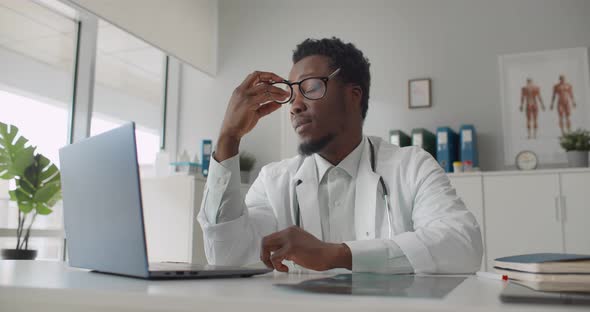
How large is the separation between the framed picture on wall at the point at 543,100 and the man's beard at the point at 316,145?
2.48 m

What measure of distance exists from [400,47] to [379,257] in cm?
334

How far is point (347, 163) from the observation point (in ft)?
5.73

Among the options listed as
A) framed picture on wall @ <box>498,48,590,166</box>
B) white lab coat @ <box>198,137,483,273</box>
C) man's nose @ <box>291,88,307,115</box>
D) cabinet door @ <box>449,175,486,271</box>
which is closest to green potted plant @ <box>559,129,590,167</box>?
framed picture on wall @ <box>498,48,590,166</box>

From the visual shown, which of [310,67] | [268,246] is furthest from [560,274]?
[310,67]

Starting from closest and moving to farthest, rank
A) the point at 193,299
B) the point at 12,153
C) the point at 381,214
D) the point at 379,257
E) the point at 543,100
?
the point at 193,299 < the point at 379,257 < the point at 381,214 < the point at 12,153 < the point at 543,100

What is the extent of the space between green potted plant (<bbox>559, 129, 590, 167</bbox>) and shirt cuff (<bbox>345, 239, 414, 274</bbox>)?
2715 millimetres

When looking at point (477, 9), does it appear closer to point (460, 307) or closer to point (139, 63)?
point (139, 63)

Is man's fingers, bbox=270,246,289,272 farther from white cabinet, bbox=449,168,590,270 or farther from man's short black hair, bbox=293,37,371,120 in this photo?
white cabinet, bbox=449,168,590,270

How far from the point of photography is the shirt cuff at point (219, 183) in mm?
1414

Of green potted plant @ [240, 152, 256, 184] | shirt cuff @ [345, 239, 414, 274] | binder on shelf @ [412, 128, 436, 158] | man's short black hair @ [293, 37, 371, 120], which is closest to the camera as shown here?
shirt cuff @ [345, 239, 414, 274]

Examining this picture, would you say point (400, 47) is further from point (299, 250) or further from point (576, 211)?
point (299, 250)

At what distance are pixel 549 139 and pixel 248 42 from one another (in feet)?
8.63

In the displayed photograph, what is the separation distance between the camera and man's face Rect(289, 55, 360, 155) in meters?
1.73

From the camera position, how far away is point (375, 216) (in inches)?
60.4
